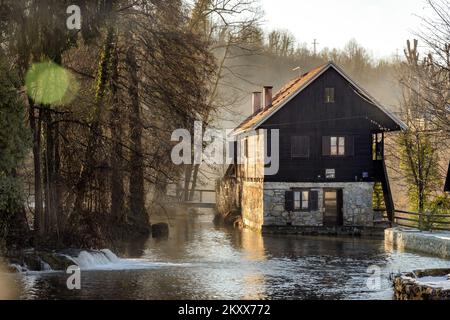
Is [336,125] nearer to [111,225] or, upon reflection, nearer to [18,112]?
[111,225]

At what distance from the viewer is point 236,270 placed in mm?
24594

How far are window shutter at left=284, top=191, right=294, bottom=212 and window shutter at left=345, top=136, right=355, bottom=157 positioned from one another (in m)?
3.73

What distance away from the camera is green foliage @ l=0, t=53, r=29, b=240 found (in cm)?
1980

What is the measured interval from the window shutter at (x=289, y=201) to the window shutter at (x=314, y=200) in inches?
37.4

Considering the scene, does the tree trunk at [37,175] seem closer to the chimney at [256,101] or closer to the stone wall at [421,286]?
the stone wall at [421,286]

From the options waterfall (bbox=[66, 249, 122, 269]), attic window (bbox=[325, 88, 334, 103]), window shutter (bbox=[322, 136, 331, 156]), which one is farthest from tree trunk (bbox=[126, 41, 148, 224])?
attic window (bbox=[325, 88, 334, 103])

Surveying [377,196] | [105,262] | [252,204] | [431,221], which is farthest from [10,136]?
[377,196]

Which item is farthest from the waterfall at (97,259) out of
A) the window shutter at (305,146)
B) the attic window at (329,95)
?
the attic window at (329,95)

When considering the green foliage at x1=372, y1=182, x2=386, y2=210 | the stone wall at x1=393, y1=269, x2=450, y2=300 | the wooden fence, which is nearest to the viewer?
the stone wall at x1=393, y1=269, x2=450, y2=300

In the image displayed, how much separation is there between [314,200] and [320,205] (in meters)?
0.40

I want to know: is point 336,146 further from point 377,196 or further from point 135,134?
point 135,134

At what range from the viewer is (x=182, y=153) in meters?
32.0

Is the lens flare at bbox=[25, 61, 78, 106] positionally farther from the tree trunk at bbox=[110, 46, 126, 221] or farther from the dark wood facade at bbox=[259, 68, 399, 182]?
the dark wood facade at bbox=[259, 68, 399, 182]
